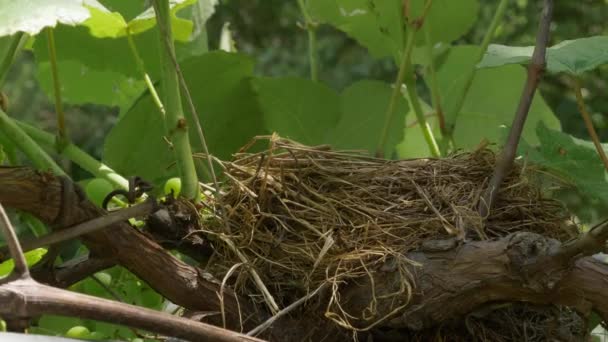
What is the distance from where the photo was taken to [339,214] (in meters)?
0.67

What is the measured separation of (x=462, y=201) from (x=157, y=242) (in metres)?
0.21

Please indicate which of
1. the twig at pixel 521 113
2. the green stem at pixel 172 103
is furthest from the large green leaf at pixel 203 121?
the twig at pixel 521 113

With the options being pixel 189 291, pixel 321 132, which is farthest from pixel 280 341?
pixel 321 132

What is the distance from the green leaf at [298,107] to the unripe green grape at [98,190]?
0.19 m

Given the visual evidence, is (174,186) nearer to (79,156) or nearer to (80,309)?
(79,156)

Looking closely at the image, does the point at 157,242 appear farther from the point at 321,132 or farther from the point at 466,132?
the point at 466,132

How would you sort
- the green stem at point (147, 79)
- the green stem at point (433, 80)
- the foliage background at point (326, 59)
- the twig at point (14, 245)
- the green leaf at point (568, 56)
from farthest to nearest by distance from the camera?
the foliage background at point (326, 59) < the green stem at point (433, 80) < the green stem at point (147, 79) < the green leaf at point (568, 56) < the twig at point (14, 245)

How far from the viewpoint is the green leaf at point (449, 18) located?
821mm

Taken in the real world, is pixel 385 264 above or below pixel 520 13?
above

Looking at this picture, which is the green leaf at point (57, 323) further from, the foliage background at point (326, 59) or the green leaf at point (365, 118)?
the foliage background at point (326, 59)

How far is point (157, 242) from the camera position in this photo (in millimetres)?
Result: 596

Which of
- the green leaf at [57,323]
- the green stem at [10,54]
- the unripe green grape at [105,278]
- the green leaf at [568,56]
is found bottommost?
the green leaf at [57,323]

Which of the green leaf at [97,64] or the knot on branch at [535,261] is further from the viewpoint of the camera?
the green leaf at [97,64]

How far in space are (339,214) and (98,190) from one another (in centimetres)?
16
